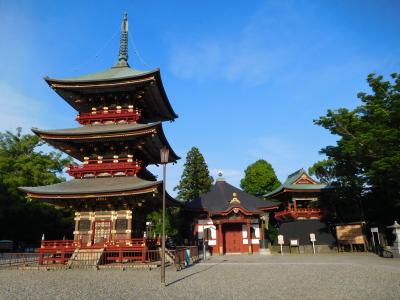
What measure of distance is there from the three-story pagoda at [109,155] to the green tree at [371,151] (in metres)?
17.3

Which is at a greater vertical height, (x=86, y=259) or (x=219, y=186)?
(x=219, y=186)

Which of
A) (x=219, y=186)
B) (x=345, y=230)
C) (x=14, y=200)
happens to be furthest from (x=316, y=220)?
(x=14, y=200)

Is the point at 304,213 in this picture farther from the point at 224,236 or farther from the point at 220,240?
the point at 220,240

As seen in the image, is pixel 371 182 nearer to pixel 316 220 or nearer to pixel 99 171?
pixel 316 220

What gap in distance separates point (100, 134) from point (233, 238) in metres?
20.5

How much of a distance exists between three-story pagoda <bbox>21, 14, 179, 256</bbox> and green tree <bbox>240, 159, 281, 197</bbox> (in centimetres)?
3799

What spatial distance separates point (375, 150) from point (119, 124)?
21.3m

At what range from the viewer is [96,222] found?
21219 mm

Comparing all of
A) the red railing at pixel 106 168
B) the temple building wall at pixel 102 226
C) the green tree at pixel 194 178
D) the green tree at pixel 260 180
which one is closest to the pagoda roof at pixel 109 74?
the red railing at pixel 106 168

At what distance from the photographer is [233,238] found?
34.3 m

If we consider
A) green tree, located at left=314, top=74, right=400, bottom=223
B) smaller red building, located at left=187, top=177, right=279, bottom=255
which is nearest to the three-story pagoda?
smaller red building, located at left=187, top=177, right=279, bottom=255

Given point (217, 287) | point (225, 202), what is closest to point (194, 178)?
point (225, 202)

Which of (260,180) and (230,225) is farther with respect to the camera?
(260,180)

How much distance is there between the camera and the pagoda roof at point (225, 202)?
34100 mm
